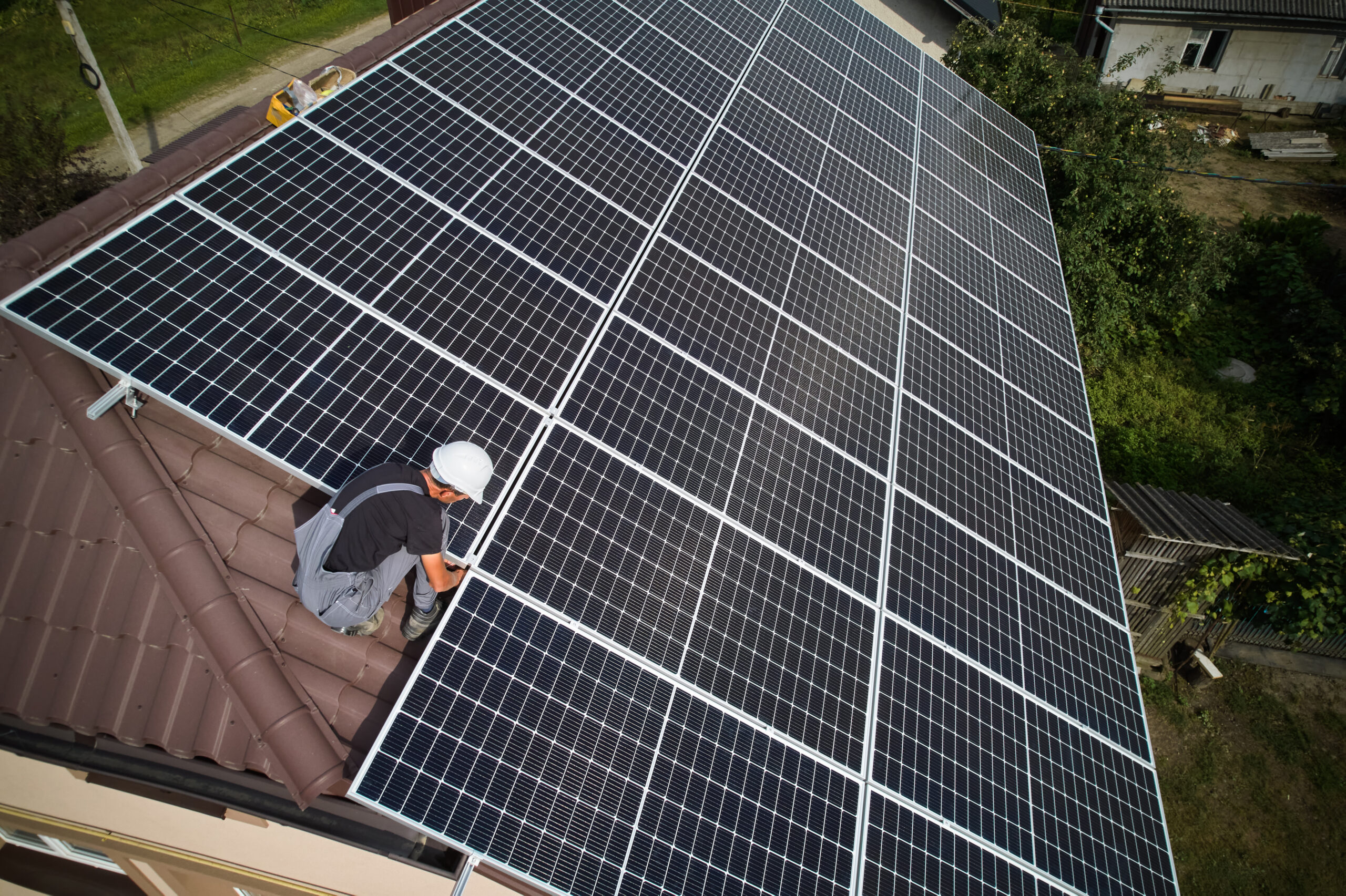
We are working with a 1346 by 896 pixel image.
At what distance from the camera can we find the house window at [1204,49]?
95.9 feet

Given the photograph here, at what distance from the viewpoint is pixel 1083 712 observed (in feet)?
24.0

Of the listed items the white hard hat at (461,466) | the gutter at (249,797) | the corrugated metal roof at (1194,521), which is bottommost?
the gutter at (249,797)

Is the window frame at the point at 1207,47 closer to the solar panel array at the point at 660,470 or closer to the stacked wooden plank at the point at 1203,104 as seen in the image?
the stacked wooden plank at the point at 1203,104

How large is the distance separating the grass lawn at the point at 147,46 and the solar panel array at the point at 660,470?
781 inches

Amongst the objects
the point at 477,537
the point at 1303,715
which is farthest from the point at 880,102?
the point at 1303,715

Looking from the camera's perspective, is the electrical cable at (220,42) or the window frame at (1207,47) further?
the window frame at (1207,47)

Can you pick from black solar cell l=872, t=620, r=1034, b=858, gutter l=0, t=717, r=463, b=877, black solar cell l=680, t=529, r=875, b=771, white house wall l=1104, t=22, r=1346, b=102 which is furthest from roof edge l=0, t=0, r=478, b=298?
white house wall l=1104, t=22, r=1346, b=102

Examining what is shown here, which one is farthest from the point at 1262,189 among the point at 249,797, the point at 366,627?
the point at 249,797

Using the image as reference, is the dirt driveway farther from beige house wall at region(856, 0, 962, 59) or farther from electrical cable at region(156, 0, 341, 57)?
beige house wall at region(856, 0, 962, 59)

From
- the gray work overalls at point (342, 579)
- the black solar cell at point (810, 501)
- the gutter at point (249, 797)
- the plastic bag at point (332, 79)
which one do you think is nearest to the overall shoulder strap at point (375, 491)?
the gray work overalls at point (342, 579)

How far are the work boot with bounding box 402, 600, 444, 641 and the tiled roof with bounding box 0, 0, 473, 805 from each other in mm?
116

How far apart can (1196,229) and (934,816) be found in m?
18.7

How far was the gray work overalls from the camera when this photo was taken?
5062mm

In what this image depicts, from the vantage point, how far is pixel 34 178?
15.4 m
